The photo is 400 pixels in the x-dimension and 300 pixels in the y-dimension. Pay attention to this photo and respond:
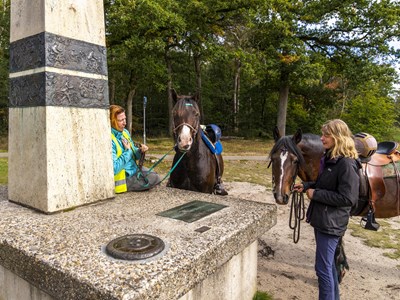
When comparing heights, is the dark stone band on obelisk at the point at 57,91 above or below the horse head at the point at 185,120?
above

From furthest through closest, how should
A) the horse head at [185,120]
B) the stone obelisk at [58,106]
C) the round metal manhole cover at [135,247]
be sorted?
the horse head at [185,120] < the stone obelisk at [58,106] < the round metal manhole cover at [135,247]

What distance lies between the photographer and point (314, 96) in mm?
26266

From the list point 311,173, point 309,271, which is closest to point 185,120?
point 311,173

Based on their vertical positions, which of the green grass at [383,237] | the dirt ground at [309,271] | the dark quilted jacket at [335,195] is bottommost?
the dirt ground at [309,271]

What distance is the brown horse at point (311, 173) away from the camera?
3.58 metres

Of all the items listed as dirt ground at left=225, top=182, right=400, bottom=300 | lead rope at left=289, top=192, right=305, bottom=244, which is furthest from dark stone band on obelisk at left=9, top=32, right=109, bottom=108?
dirt ground at left=225, top=182, right=400, bottom=300

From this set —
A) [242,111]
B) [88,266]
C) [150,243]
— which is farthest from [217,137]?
[242,111]

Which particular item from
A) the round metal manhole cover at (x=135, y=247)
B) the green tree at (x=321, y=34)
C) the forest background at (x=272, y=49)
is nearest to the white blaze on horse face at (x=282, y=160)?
the round metal manhole cover at (x=135, y=247)

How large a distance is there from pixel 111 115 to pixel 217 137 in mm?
2209

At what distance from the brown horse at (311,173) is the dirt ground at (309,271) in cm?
91

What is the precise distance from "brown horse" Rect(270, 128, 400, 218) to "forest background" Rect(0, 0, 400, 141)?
10.8 metres

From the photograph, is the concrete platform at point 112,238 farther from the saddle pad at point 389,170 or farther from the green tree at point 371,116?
the green tree at point 371,116

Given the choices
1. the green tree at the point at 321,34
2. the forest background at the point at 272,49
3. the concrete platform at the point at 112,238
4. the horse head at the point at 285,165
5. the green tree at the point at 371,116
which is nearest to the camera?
the concrete platform at the point at 112,238

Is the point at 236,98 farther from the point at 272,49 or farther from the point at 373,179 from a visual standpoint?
the point at 373,179
